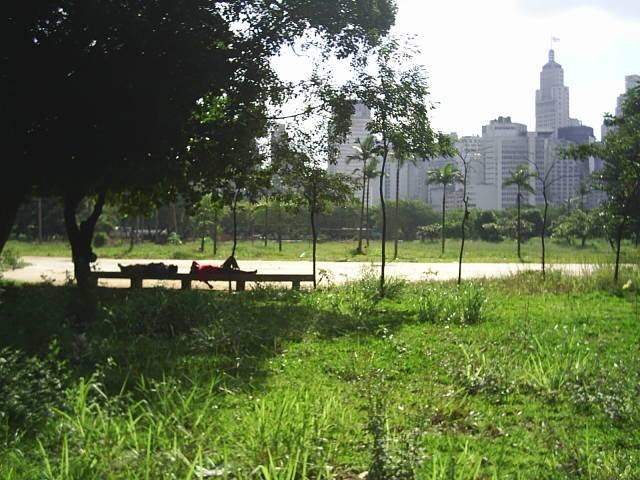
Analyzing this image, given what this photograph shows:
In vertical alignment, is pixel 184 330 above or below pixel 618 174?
below

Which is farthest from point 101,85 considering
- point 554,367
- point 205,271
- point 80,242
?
point 554,367

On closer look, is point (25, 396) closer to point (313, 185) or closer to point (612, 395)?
point (612, 395)

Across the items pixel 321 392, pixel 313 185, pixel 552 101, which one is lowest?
pixel 321 392

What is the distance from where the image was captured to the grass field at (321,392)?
3.70m

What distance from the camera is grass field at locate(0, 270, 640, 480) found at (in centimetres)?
370

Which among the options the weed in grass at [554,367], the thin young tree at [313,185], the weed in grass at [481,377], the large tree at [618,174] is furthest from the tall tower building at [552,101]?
the weed in grass at [481,377]

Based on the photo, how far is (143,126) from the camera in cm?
1095

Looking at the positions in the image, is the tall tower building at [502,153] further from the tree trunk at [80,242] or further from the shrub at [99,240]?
the tree trunk at [80,242]

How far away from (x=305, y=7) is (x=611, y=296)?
27.0ft

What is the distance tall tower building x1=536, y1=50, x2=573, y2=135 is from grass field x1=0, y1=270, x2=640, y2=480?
10106 cm

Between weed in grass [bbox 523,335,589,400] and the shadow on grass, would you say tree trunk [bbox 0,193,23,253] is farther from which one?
weed in grass [bbox 523,335,589,400]

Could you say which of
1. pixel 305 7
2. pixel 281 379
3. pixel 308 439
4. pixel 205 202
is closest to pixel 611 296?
pixel 305 7

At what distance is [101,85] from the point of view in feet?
34.7

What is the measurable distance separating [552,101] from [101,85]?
107 m
